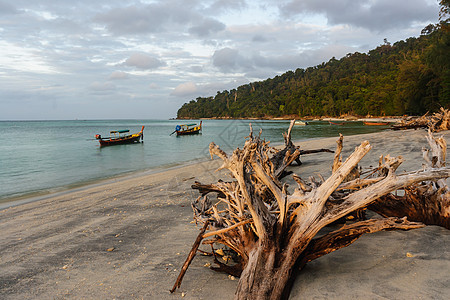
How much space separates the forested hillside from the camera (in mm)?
35906

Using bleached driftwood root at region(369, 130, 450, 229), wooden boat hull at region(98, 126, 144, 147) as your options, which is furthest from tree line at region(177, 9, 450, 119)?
wooden boat hull at region(98, 126, 144, 147)

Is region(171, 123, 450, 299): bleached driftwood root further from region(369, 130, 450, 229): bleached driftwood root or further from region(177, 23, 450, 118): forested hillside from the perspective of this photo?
region(177, 23, 450, 118): forested hillside

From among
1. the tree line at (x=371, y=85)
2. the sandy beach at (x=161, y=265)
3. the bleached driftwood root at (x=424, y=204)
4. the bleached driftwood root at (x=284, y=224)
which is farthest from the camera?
the tree line at (x=371, y=85)

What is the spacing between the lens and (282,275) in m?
2.34

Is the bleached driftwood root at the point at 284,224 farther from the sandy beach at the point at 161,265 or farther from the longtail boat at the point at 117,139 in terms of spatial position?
the longtail boat at the point at 117,139

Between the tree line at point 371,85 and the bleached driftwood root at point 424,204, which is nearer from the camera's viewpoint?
the bleached driftwood root at point 424,204

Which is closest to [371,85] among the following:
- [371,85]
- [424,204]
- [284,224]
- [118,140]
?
[371,85]

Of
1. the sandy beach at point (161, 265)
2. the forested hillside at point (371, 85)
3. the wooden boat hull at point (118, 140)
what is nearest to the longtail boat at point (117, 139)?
the wooden boat hull at point (118, 140)

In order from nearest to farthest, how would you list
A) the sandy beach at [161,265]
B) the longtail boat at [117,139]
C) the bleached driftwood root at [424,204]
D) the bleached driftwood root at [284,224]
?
the bleached driftwood root at [284,224] → the sandy beach at [161,265] → the bleached driftwood root at [424,204] → the longtail boat at [117,139]

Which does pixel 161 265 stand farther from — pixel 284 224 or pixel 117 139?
pixel 117 139

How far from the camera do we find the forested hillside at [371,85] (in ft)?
118

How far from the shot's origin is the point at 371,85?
9944 cm

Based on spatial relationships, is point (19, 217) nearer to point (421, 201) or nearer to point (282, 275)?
point (282, 275)

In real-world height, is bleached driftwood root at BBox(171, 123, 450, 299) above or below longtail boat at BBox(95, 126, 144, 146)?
above
